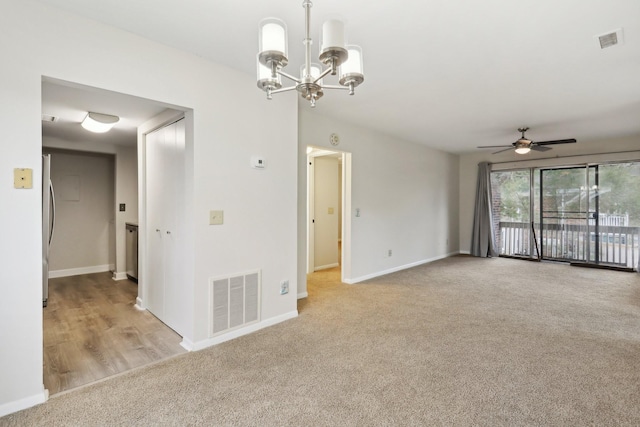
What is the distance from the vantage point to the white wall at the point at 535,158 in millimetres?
5602

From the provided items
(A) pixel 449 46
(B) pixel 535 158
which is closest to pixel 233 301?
(A) pixel 449 46

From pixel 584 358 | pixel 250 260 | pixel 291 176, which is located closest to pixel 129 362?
pixel 250 260

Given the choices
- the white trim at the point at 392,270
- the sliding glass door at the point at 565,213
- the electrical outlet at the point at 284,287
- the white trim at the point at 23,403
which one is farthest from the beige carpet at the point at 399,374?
the sliding glass door at the point at 565,213

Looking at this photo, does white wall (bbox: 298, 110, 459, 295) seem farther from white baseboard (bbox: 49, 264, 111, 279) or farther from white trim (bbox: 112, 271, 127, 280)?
white baseboard (bbox: 49, 264, 111, 279)

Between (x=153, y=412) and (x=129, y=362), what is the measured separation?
76cm

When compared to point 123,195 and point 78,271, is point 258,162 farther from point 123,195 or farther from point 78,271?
point 78,271

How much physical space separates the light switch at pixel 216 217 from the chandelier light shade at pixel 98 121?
1770 mm

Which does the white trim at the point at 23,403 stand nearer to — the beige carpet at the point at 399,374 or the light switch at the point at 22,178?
the beige carpet at the point at 399,374

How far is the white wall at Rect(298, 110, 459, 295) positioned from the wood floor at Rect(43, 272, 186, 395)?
5.77ft

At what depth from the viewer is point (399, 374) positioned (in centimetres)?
218

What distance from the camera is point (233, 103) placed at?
2.75 meters

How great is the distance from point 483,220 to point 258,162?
19.3ft

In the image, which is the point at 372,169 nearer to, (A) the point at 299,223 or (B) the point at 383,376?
(A) the point at 299,223

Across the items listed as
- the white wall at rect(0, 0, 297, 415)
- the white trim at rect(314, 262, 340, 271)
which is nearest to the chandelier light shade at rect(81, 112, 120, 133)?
the white wall at rect(0, 0, 297, 415)
